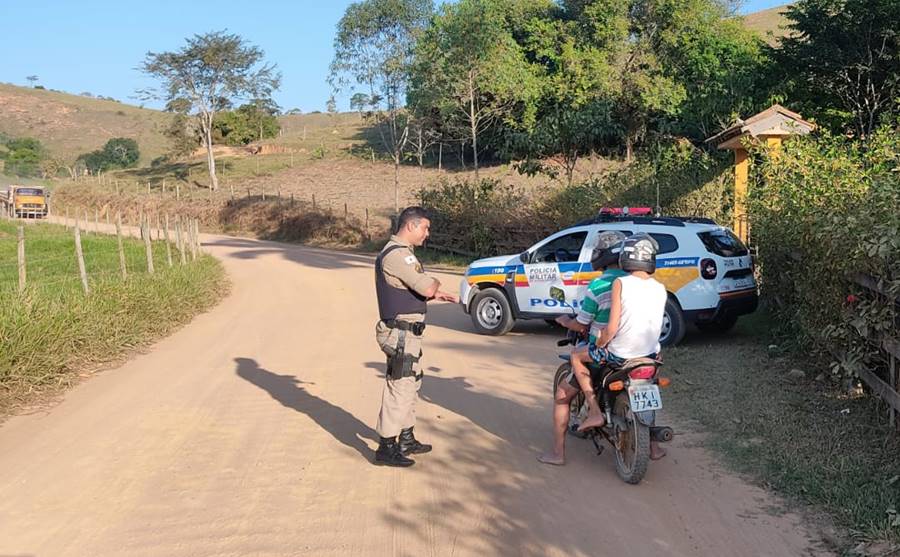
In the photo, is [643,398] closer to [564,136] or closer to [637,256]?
[637,256]

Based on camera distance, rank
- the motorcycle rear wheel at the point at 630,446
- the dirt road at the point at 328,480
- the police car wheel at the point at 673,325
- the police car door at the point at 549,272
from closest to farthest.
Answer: the dirt road at the point at 328,480
the motorcycle rear wheel at the point at 630,446
the police car wheel at the point at 673,325
the police car door at the point at 549,272

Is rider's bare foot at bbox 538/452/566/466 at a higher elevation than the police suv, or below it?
below

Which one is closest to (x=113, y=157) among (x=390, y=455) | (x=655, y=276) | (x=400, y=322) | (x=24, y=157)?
(x=24, y=157)

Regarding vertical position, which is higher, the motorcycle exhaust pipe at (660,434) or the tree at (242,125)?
the tree at (242,125)

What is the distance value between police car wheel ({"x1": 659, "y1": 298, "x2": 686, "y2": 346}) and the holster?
5.22m

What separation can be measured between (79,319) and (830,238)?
26.8 feet

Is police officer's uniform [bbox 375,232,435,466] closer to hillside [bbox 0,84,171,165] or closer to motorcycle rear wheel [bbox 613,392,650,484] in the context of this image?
motorcycle rear wheel [bbox 613,392,650,484]

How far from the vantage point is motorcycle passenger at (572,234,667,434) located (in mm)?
5441

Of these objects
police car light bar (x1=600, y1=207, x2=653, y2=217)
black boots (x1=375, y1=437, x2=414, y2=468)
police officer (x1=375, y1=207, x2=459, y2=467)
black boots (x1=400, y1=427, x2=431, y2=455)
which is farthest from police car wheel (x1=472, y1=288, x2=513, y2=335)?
black boots (x1=375, y1=437, x2=414, y2=468)

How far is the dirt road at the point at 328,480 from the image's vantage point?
15.1 feet

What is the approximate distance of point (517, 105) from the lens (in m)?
35.6

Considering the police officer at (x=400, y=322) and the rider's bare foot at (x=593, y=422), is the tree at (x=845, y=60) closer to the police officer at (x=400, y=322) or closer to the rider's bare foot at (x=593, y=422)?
the rider's bare foot at (x=593, y=422)

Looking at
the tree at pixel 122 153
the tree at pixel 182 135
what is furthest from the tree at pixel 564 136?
the tree at pixel 122 153

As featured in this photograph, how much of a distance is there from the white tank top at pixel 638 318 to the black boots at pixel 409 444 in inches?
64.9
